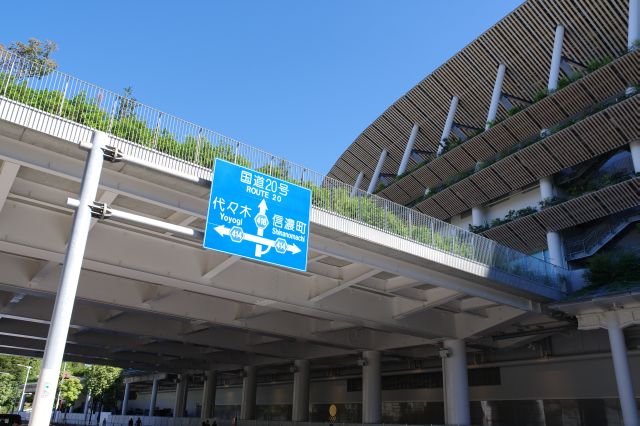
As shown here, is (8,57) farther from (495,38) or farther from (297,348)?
(495,38)

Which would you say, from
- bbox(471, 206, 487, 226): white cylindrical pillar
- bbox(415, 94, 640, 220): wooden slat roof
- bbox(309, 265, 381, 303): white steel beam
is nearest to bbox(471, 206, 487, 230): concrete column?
bbox(471, 206, 487, 226): white cylindrical pillar

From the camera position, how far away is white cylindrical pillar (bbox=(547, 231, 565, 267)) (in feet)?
104

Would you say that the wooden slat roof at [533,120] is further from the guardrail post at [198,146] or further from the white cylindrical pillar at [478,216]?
the guardrail post at [198,146]

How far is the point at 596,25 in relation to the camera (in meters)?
33.3

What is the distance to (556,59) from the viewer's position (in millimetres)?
33094

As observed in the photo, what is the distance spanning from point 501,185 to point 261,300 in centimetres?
2213

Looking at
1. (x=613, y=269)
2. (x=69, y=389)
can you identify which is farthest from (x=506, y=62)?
(x=69, y=389)

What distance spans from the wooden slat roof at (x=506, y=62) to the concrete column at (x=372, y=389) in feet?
54.2

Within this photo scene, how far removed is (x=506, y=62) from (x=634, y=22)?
903 centimetres

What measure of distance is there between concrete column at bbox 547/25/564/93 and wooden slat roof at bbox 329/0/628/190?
74cm

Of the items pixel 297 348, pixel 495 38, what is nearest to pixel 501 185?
pixel 495 38

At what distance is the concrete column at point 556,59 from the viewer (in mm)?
32844

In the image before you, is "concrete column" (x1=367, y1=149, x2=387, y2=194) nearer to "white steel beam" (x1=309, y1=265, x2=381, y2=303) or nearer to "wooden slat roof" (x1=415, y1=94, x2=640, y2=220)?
"wooden slat roof" (x1=415, y1=94, x2=640, y2=220)

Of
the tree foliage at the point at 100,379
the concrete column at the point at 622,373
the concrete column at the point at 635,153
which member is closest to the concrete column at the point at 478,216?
the concrete column at the point at 635,153
